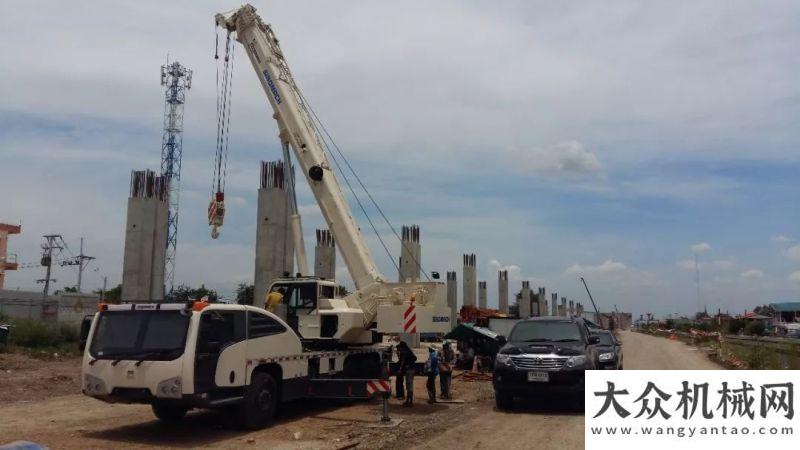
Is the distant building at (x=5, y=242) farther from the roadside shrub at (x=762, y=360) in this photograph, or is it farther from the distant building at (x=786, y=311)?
the distant building at (x=786, y=311)

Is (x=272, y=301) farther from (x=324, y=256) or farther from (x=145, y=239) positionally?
(x=324, y=256)

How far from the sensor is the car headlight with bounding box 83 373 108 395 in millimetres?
10070

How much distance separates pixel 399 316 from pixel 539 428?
4.40 m

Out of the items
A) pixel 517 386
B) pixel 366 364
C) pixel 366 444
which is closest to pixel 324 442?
pixel 366 444

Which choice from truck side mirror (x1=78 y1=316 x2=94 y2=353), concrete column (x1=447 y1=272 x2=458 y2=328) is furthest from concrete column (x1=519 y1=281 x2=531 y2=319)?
truck side mirror (x1=78 y1=316 x2=94 y2=353)

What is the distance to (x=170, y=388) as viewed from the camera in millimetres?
9719

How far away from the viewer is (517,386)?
12.6m

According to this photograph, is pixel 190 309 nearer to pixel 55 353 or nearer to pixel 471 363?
pixel 471 363

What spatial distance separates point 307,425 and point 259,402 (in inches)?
40.9

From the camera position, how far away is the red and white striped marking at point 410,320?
46.7 ft

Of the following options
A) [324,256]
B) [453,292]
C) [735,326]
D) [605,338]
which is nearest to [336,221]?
[605,338]

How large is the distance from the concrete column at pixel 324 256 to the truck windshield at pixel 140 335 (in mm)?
26961

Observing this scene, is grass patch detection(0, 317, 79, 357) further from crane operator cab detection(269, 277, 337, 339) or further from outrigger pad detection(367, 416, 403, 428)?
outrigger pad detection(367, 416, 403, 428)

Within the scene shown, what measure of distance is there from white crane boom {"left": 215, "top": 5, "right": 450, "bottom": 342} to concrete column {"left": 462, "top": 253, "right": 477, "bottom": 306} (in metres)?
35.6
